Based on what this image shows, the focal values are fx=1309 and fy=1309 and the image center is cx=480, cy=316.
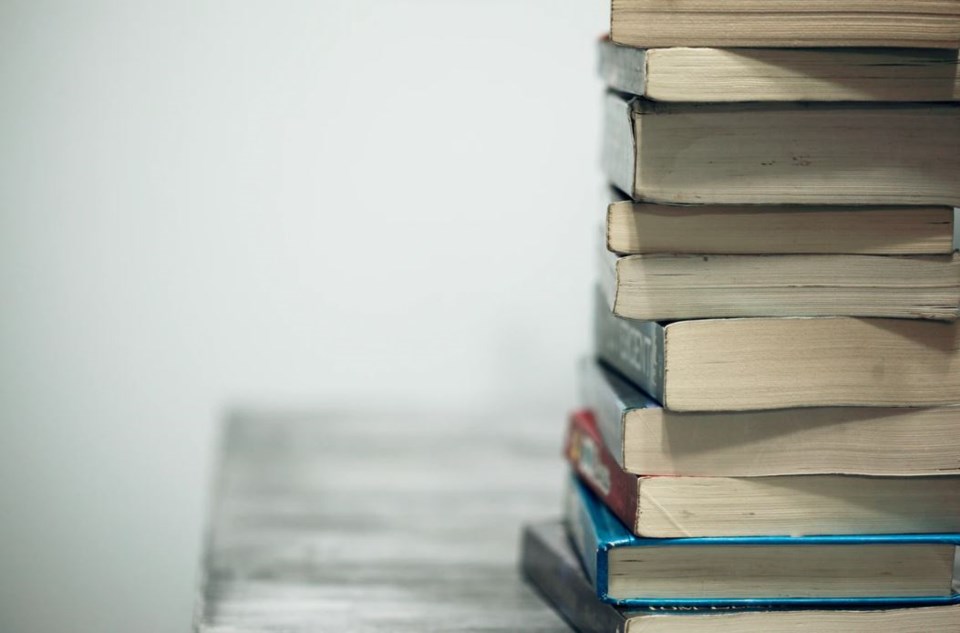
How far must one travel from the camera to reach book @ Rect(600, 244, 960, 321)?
3.03ft

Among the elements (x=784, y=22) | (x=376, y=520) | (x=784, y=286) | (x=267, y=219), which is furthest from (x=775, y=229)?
(x=267, y=219)

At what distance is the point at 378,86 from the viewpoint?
2.72m

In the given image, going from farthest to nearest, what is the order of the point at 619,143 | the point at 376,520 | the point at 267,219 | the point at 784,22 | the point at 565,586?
the point at 267,219 → the point at 376,520 → the point at 565,586 → the point at 619,143 → the point at 784,22

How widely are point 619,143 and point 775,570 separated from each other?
0.34m

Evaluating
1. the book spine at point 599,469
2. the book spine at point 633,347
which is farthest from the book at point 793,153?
the book spine at point 599,469

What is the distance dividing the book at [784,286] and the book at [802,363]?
0.4 inches

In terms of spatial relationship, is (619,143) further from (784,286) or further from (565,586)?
(565,586)

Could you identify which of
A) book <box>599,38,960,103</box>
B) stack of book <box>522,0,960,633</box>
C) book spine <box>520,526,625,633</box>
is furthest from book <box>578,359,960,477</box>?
book <box>599,38,960,103</box>

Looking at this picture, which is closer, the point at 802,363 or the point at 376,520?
the point at 802,363

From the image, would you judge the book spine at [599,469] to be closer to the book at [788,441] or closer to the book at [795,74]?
the book at [788,441]

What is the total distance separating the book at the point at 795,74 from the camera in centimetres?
87

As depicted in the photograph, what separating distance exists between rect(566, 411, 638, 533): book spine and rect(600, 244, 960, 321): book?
0.14 metres

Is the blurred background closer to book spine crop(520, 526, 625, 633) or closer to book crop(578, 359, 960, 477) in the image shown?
book spine crop(520, 526, 625, 633)

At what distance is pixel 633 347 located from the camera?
102cm
